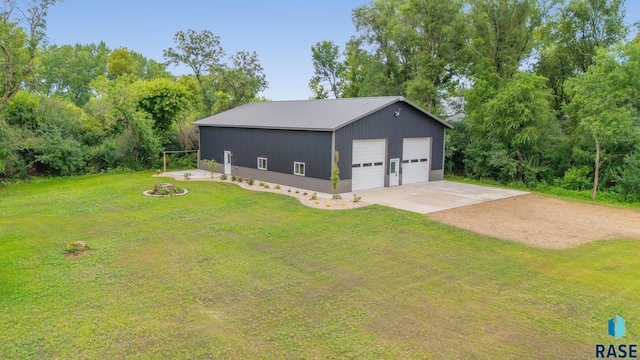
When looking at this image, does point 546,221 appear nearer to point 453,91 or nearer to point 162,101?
point 453,91

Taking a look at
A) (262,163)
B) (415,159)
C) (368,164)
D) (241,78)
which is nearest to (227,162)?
(262,163)

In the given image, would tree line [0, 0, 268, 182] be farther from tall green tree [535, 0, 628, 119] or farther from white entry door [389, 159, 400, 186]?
tall green tree [535, 0, 628, 119]

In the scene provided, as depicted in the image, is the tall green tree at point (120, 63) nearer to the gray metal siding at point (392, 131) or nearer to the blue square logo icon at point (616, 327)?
the gray metal siding at point (392, 131)

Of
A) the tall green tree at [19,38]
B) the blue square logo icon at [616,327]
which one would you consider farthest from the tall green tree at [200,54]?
the blue square logo icon at [616,327]

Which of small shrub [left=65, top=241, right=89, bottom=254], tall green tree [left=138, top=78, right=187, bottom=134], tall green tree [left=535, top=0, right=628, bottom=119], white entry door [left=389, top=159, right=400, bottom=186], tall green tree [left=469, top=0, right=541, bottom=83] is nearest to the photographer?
small shrub [left=65, top=241, right=89, bottom=254]

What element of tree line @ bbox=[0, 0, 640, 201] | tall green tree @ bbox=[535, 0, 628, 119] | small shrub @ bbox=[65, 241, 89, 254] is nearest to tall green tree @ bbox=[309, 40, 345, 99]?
tree line @ bbox=[0, 0, 640, 201]

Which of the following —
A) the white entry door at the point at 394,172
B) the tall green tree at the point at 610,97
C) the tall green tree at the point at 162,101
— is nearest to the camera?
the tall green tree at the point at 610,97

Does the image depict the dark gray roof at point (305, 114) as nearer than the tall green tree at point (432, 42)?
Yes
